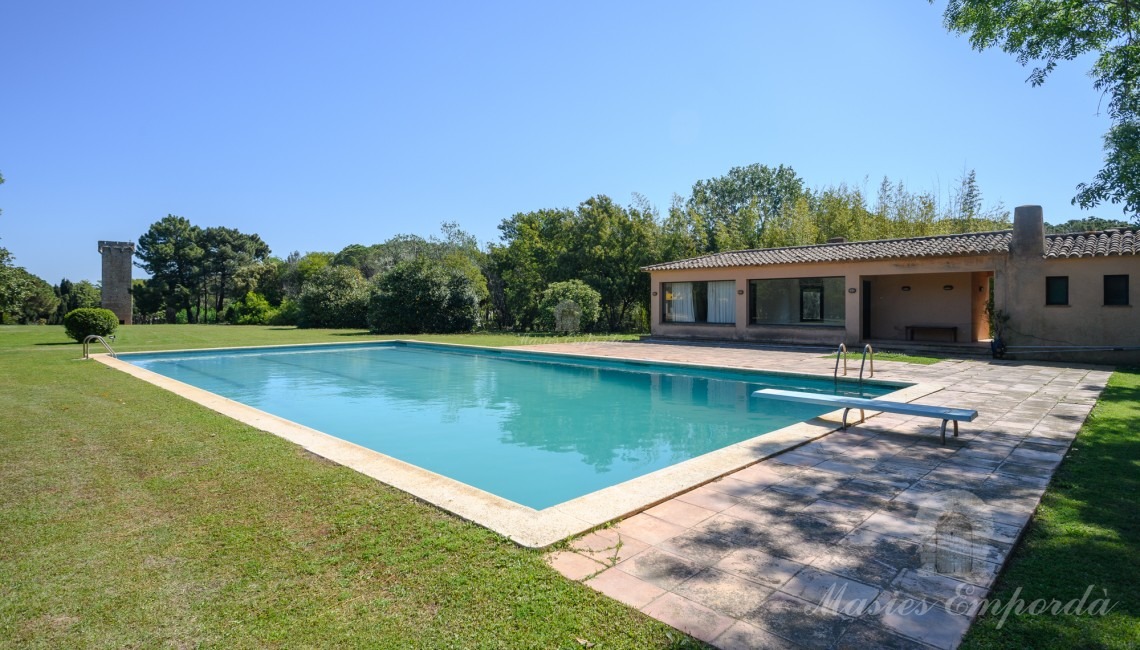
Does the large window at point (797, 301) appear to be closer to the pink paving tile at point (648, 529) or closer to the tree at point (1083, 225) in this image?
the pink paving tile at point (648, 529)

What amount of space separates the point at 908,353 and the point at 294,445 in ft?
46.2

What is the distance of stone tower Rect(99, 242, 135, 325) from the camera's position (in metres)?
33.4

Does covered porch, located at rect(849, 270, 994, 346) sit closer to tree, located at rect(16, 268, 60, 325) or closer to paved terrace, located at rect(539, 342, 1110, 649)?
paved terrace, located at rect(539, 342, 1110, 649)

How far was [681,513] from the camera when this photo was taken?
11.9ft

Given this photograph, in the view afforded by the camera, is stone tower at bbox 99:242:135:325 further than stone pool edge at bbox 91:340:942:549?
Yes

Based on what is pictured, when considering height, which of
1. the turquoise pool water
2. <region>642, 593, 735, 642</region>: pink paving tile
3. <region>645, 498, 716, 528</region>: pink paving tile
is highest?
<region>645, 498, 716, 528</region>: pink paving tile

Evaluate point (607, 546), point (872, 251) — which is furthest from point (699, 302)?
point (607, 546)

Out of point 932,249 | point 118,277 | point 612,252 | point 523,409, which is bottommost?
point 523,409

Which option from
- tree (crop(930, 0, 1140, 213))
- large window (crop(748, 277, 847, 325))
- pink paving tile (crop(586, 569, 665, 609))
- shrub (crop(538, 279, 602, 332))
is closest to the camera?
pink paving tile (crop(586, 569, 665, 609))

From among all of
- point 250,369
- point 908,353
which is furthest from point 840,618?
point 250,369

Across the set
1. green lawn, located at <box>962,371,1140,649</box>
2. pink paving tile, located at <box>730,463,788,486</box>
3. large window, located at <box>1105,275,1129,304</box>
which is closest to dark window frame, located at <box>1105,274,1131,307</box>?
large window, located at <box>1105,275,1129,304</box>

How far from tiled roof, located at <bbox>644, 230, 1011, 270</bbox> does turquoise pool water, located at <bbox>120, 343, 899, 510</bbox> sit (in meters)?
6.49

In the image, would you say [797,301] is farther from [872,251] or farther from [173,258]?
[173,258]

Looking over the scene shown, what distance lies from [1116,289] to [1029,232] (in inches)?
79.2
